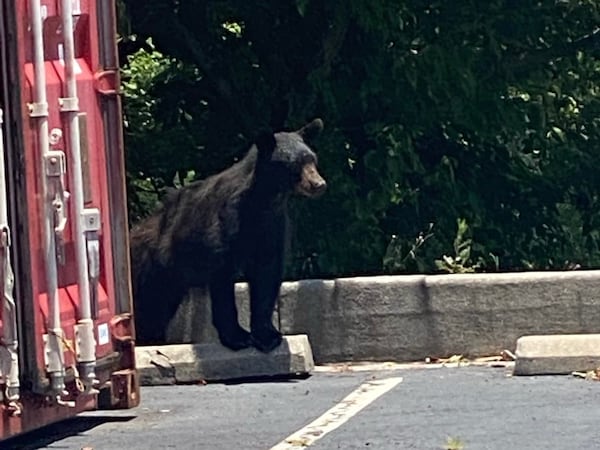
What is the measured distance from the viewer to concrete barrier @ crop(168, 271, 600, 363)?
10742mm

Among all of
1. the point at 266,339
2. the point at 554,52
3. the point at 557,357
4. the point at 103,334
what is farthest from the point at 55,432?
the point at 554,52

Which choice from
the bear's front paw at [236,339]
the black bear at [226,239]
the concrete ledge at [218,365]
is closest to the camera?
the concrete ledge at [218,365]

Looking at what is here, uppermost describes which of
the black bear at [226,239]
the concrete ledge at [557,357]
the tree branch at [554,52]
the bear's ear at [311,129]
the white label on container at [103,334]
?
the tree branch at [554,52]

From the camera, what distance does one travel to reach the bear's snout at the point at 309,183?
11602mm

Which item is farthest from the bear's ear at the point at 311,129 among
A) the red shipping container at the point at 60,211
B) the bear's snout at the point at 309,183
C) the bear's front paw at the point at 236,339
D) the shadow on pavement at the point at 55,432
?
the red shipping container at the point at 60,211

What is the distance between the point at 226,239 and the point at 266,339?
888 mm

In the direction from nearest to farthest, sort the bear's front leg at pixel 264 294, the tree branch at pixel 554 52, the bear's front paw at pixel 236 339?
the bear's front paw at pixel 236 339 → the bear's front leg at pixel 264 294 → the tree branch at pixel 554 52

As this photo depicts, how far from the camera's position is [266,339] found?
10.5 metres

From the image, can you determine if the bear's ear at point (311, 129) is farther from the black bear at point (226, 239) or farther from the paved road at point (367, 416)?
the paved road at point (367, 416)

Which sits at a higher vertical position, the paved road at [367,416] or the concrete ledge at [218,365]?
the concrete ledge at [218,365]

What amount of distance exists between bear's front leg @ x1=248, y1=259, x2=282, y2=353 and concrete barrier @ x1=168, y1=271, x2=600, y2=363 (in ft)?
1.02

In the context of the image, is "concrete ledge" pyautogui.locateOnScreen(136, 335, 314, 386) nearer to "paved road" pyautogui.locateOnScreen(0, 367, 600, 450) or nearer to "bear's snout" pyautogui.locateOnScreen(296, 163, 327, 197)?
"paved road" pyautogui.locateOnScreen(0, 367, 600, 450)

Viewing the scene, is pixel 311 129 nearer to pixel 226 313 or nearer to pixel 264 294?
pixel 264 294

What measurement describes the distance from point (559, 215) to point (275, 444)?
→ 281 inches
